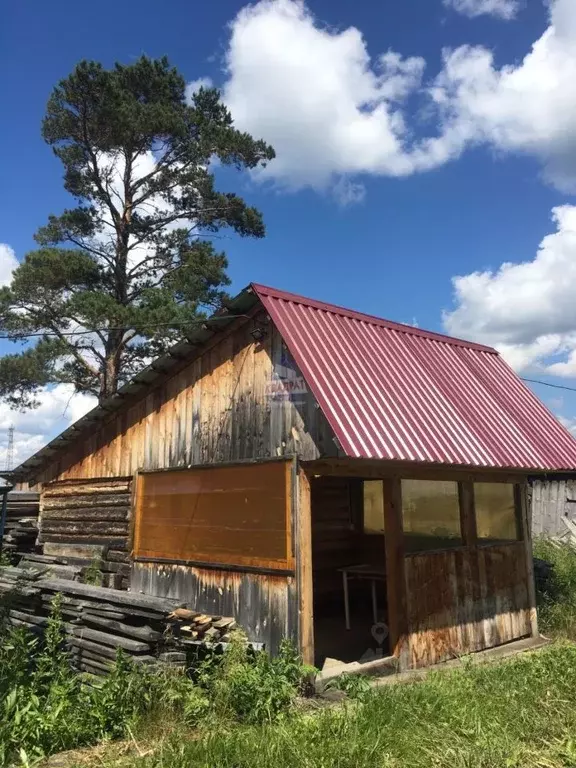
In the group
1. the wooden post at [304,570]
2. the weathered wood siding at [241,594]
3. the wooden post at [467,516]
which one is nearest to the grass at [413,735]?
the wooden post at [304,570]

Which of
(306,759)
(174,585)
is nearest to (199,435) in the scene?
(174,585)

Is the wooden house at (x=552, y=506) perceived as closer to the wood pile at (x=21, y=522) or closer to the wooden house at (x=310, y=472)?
the wooden house at (x=310, y=472)

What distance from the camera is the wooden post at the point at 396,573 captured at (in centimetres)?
823

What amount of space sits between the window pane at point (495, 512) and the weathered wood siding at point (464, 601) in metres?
A: 0.21

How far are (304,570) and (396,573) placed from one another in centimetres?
158

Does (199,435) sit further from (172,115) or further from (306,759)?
(172,115)

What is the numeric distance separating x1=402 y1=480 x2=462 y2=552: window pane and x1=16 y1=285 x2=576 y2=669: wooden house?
3 cm

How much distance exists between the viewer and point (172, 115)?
19516mm

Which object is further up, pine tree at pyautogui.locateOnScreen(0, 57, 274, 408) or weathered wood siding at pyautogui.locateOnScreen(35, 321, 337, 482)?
pine tree at pyautogui.locateOnScreen(0, 57, 274, 408)

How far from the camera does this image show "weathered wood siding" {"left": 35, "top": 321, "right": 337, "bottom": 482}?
311 inches

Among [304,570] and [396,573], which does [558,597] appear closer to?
[396,573]

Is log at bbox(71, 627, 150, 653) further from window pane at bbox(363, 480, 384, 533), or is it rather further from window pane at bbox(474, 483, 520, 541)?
window pane at bbox(474, 483, 520, 541)

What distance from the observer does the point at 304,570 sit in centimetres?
746

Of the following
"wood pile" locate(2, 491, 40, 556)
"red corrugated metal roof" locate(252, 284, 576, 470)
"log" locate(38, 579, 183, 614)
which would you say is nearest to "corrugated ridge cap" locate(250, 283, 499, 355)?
"red corrugated metal roof" locate(252, 284, 576, 470)
